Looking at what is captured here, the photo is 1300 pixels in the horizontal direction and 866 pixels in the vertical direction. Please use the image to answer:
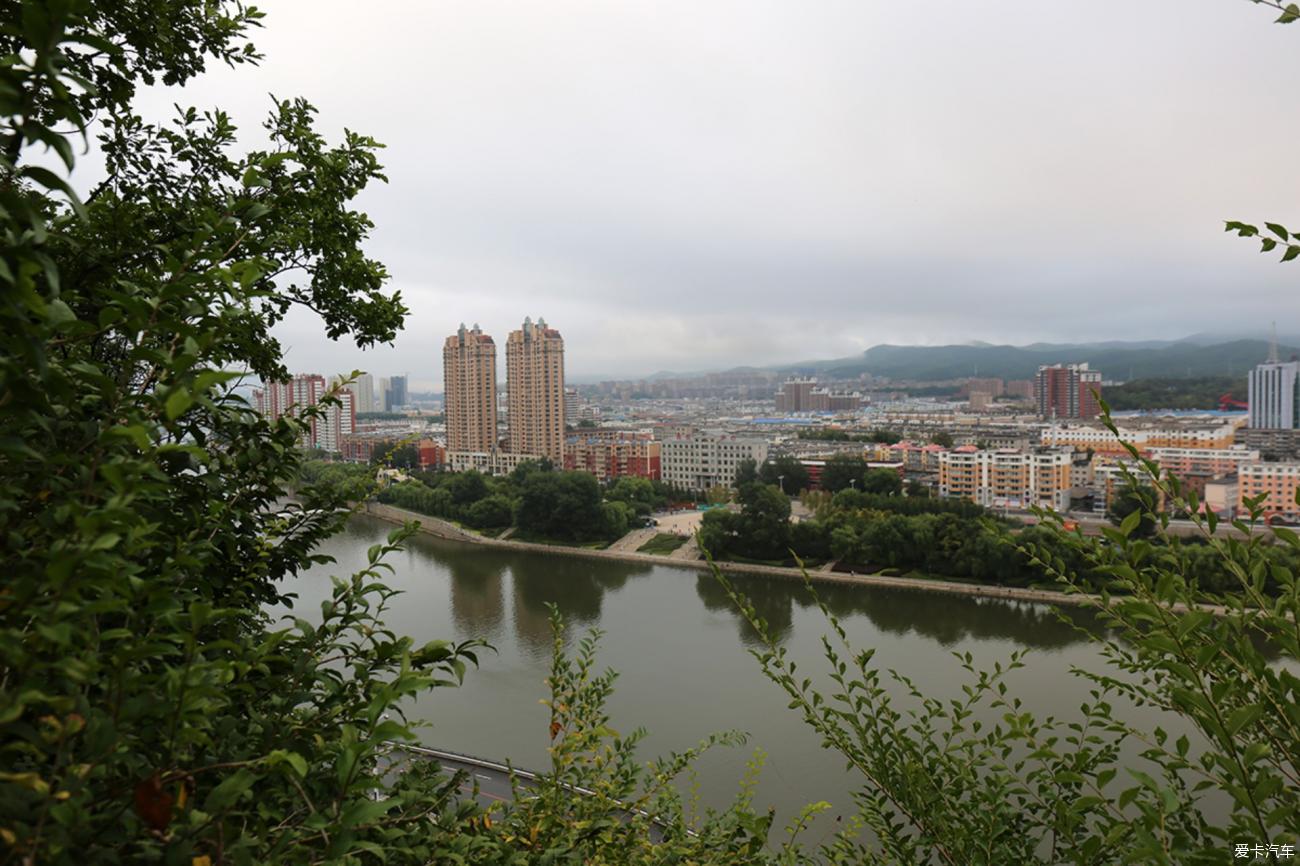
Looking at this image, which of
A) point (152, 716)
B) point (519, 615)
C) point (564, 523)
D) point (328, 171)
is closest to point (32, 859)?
point (152, 716)

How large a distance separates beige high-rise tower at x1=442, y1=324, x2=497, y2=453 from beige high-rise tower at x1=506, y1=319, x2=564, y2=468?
0.87 meters

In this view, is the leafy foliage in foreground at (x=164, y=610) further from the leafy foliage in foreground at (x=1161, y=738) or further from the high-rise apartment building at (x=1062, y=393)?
the high-rise apartment building at (x=1062, y=393)

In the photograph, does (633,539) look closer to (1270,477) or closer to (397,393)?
(1270,477)

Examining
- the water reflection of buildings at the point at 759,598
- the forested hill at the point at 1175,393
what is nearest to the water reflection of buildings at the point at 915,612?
the water reflection of buildings at the point at 759,598

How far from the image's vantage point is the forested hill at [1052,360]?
45.4 metres

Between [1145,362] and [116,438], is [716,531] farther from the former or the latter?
[1145,362]

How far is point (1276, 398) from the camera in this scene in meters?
23.8

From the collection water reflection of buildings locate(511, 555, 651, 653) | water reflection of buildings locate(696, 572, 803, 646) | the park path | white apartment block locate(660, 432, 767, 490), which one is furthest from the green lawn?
white apartment block locate(660, 432, 767, 490)

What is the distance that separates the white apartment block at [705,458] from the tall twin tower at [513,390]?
3381 millimetres

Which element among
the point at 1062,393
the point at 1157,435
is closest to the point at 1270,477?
the point at 1157,435

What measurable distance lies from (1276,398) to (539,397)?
75.6ft

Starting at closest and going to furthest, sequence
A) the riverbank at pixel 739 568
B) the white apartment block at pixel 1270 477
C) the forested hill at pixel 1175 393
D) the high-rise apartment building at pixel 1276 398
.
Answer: the riverbank at pixel 739 568
the white apartment block at pixel 1270 477
the high-rise apartment building at pixel 1276 398
the forested hill at pixel 1175 393

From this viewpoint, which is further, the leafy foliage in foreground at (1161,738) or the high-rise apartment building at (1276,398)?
the high-rise apartment building at (1276,398)

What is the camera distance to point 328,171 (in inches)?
66.8
